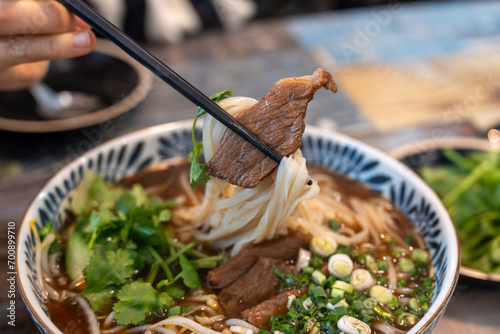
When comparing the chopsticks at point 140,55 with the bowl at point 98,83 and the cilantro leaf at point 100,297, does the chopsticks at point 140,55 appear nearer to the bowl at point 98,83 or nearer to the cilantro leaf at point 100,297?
the cilantro leaf at point 100,297

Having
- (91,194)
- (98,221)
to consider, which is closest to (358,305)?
(98,221)

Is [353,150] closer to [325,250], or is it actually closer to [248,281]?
[325,250]

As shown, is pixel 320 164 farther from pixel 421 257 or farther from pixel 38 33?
pixel 38 33

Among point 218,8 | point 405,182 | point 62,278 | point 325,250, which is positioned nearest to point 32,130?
point 62,278

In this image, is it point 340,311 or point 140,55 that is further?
point 340,311

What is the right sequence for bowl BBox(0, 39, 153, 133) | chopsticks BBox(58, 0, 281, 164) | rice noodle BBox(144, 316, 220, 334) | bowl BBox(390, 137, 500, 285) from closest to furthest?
chopsticks BBox(58, 0, 281, 164)
rice noodle BBox(144, 316, 220, 334)
bowl BBox(390, 137, 500, 285)
bowl BBox(0, 39, 153, 133)

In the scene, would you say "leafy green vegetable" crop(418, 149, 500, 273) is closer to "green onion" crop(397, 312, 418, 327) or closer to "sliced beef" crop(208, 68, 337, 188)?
"green onion" crop(397, 312, 418, 327)

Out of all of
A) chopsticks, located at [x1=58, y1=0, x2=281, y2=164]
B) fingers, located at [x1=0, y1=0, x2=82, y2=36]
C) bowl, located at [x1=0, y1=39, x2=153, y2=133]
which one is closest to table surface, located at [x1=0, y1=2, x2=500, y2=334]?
bowl, located at [x1=0, y1=39, x2=153, y2=133]
